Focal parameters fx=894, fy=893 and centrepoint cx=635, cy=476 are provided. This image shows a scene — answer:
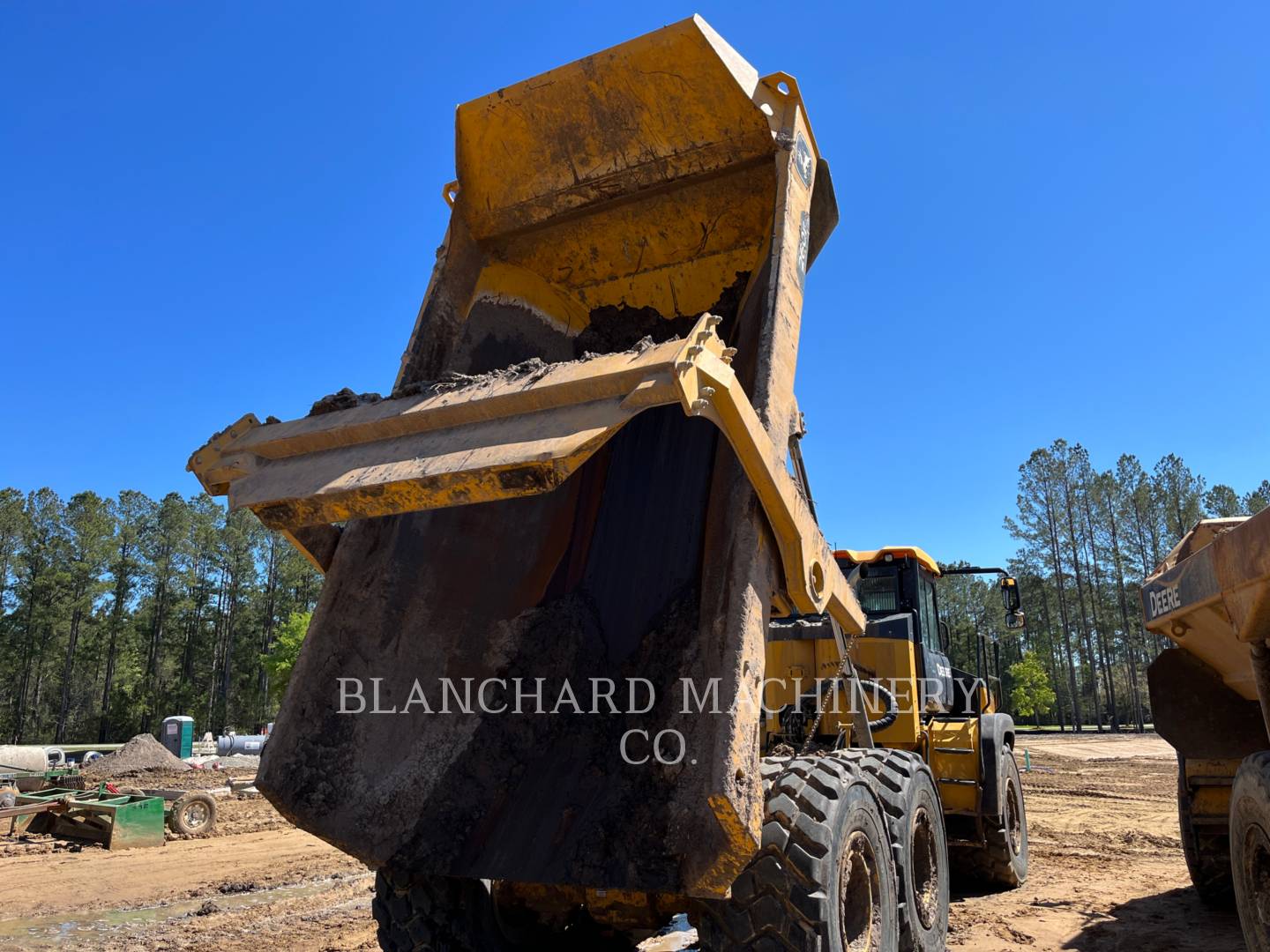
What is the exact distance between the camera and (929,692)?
6988mm

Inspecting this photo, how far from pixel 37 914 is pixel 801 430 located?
271 inches

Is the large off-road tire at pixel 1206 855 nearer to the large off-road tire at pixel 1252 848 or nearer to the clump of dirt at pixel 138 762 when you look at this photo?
the large off-road tire at pixel 1252 848

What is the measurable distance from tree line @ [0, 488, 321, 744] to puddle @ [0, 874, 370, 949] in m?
42.6

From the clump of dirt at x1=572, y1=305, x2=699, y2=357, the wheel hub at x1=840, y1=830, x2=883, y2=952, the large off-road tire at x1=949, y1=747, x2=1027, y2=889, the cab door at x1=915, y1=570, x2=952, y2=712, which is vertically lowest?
the large off-road tire at x1=949, y1=747, x2=1027, y2=889

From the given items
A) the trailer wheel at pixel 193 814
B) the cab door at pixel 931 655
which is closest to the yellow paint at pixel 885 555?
the cab door at pixel 931 655

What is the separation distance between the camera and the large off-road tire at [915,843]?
3.81 metres

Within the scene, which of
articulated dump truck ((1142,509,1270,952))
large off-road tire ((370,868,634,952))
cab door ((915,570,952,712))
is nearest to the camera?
large off-road tire ((370,868,634,952))

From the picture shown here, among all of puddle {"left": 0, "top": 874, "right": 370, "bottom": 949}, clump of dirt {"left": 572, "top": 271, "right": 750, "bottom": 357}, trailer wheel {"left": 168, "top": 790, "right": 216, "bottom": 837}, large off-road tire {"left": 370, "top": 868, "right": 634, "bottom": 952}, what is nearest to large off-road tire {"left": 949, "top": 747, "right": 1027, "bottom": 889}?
clump of dirt {"left": 572, "top": 271, "right": 750, "bottom": 357}

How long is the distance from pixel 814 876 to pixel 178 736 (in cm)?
2746

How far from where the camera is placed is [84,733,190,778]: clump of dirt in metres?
18.8

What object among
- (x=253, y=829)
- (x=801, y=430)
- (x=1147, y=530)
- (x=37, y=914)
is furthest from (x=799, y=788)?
(x=1147, y=530)

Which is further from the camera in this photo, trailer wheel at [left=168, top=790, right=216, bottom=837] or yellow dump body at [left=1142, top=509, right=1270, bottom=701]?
trailer wheel at [left=168, top=790, right=216, bottom=837]

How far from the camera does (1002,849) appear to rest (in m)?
6.32

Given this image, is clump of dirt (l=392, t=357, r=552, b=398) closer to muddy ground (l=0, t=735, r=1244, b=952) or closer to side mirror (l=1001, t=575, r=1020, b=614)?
muddy ground (l=0, t=735, r=1244, b=952)
